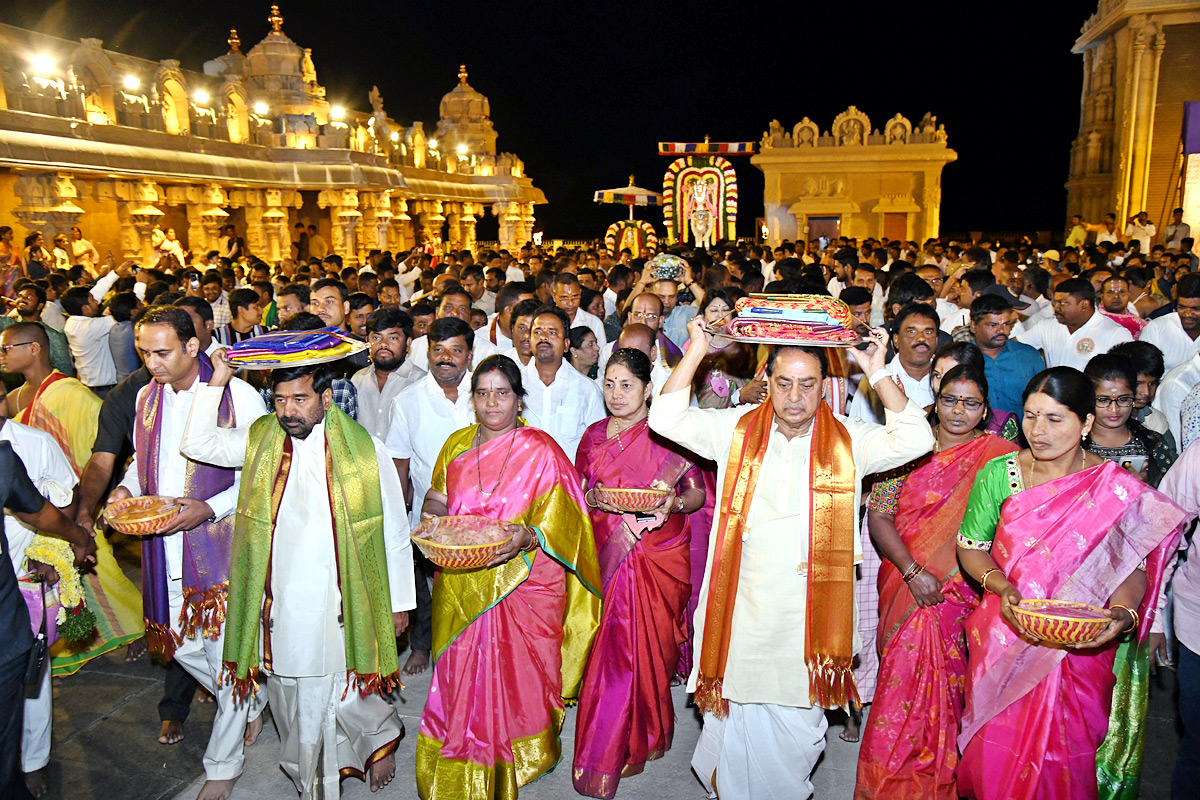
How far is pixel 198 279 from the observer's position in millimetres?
9805

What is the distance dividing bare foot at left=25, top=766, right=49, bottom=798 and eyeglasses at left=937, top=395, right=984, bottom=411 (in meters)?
2.73

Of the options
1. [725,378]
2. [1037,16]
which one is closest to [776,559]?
[725,378]

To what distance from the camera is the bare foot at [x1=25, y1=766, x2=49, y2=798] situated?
3.69 meters

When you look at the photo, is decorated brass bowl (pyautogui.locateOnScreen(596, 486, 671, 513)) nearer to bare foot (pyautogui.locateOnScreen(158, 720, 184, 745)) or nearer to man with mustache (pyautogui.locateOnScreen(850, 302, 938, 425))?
man with mustache (pyautogui.locateOnScreen(850, 302, 938, 425))

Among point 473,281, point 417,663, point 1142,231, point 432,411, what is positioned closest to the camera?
point 432,411

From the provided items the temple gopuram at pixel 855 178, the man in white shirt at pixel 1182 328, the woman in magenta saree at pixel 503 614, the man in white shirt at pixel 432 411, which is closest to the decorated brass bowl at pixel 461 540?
the woman in magenta saree at pixel 503 614

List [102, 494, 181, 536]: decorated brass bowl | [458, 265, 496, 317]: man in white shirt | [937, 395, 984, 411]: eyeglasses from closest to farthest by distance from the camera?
[102, 494, 181, 536]: decorated brass bowl → [937, 395, 984, 411]: eyeglasses → [458, 265, 496, 317]: man in white shirt

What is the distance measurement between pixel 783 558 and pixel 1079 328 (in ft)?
13.9

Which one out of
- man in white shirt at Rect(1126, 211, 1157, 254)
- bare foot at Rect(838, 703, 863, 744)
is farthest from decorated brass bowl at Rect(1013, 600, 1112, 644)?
man in white shirt at Rect(1126, 211, 1157, 254)

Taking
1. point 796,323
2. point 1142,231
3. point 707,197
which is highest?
point 707,197

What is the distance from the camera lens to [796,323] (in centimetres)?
290

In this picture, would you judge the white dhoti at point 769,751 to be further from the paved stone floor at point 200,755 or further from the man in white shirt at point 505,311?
the man in white shirt at point 505,311

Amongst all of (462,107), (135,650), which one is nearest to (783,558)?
(135,650)

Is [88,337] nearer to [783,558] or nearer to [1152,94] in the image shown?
[783,558]
